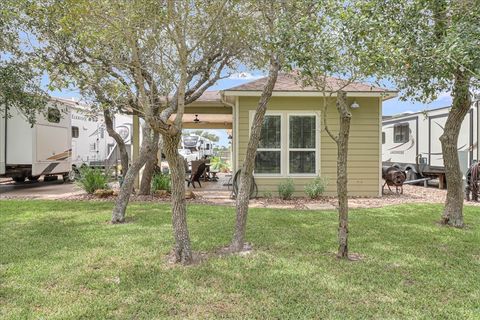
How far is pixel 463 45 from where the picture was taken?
3.46 metres

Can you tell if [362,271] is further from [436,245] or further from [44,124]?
[44,124]

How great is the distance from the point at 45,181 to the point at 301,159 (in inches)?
416

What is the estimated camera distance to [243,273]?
3959 mm

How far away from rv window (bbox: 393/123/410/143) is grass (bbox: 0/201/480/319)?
8296mm

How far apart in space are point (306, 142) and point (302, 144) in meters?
0.12

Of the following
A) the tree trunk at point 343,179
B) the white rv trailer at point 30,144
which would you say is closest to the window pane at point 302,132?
the tree trunk at point 343,179

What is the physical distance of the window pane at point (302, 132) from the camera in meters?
9.90

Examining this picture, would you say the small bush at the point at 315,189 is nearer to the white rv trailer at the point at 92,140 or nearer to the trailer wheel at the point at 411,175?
the trailer wheel at the point at 411,175

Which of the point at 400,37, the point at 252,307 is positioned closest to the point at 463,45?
the point at 400,37

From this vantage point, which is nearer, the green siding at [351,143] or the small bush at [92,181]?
the green siding at [351,143]

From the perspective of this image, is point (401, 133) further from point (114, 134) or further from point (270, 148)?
point (114, 134)

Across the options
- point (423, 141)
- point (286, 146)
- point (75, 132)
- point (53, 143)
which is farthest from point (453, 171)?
point (75, 132)

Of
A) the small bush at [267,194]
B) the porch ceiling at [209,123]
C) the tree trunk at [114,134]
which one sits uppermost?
the porch ceiling at [209,123]

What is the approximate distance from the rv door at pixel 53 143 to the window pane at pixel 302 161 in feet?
22.6
